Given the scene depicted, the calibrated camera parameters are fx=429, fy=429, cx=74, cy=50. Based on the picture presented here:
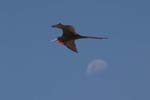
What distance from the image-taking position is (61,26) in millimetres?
55719

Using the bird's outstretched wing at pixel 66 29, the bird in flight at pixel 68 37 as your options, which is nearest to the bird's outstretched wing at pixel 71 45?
the bird in flight at pixel 68 37

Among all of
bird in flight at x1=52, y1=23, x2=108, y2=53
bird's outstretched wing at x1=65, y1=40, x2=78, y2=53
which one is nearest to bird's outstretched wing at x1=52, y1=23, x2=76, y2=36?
bird in flight at x1=52, y1=23, x2=108, y2=53

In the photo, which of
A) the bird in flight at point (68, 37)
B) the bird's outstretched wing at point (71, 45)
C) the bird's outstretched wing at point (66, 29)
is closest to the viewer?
the bird's outstretched wing at point (66, 29)

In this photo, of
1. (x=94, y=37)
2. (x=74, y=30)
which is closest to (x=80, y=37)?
(x=74, y=30)

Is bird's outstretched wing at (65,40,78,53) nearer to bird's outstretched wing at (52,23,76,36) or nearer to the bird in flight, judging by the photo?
the bird in flight

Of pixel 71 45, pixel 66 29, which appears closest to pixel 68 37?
pixel 66 29

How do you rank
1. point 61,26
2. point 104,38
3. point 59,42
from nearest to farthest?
point 104,38, point 61,26, point 59,42

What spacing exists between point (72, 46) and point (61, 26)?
20.9 ft

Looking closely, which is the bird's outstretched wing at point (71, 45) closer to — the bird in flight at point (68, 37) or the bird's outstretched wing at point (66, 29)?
the bird in flight at point (68, 37)

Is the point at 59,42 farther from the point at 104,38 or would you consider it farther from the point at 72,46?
the point at 104,38

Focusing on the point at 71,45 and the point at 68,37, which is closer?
the point at 68,37

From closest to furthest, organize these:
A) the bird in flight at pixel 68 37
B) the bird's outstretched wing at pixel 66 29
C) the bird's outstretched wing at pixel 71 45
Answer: the bird's outstretched wing at pixel 66 29 < the bird in flight at pixel 68 37 < the bird's outstretched wing at pixel 71 45

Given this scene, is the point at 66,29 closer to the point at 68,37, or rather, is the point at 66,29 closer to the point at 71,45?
the point at 68,37

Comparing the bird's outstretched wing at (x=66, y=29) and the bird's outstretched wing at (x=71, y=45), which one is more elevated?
the bird's outstretched wing at (x=66, y=29)
